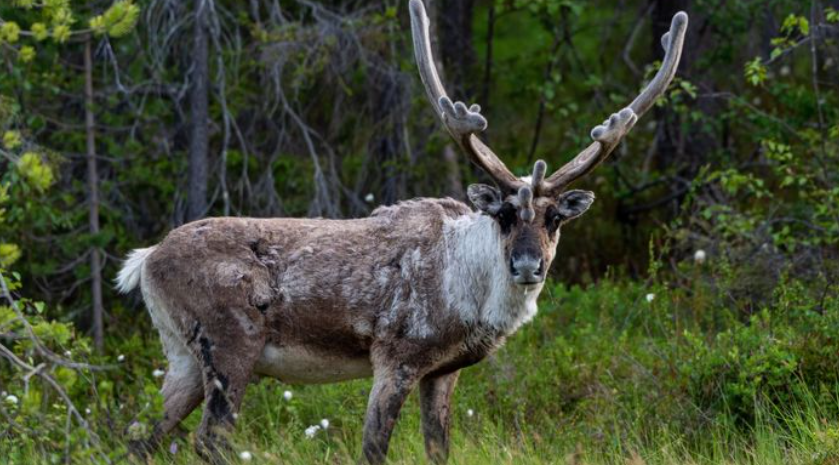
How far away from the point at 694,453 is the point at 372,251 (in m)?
1.98

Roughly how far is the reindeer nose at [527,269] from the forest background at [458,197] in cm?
85

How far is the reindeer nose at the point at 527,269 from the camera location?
233 inches

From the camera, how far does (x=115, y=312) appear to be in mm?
9641

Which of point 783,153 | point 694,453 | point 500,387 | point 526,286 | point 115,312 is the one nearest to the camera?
point 526,286

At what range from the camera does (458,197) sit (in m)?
10.3

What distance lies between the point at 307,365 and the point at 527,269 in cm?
131

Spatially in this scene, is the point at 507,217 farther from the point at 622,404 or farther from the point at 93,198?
the point at 93,198

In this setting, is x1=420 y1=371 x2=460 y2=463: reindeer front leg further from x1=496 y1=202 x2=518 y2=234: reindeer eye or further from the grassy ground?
x1=496 y1=202 x2=518 y2=234: reindeer eye

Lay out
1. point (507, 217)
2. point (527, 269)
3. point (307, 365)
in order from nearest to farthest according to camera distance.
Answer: point (527, 269) → point (507, 217) → point (307, 365)

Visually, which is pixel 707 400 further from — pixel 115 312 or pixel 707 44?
pixel 707 44

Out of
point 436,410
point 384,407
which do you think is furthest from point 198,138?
point 384,407

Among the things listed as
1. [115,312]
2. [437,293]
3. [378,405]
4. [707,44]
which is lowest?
[115,312]

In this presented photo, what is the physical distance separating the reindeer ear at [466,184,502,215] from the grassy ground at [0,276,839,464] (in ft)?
3.48

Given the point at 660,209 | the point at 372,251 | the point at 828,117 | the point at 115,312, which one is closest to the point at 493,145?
the point at 660,209
